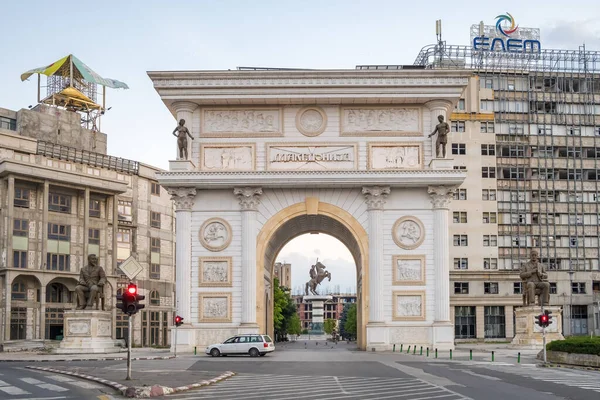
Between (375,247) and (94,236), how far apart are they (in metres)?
44.7

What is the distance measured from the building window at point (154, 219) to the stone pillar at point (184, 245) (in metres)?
45.6

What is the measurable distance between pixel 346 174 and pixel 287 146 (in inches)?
184

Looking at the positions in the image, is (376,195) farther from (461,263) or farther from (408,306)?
(461,263)

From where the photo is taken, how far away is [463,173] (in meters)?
55.6

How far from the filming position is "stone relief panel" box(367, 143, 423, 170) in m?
56.7

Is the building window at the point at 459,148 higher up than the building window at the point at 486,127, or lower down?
lower down

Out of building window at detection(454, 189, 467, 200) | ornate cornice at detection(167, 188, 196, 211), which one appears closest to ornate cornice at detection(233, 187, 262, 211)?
ornate cornice at detection(167, 188, 196, 211)

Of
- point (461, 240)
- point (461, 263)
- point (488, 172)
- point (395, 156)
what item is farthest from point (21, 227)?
point (488, 172)

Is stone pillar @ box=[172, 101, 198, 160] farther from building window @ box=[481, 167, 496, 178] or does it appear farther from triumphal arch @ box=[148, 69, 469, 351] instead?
building window @ box=[481, 167, 496, 178]

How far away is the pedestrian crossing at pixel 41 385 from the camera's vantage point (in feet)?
78.1

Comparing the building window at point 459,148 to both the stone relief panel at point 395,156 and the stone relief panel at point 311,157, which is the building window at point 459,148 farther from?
the stone relief panel at point 311,157

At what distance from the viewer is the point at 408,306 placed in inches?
2191

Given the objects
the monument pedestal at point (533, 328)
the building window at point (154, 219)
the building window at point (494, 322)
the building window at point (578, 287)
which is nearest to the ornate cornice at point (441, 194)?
the monument pedestal at point (533, 328)

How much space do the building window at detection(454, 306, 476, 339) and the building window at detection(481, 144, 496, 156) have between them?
19.5 metres
